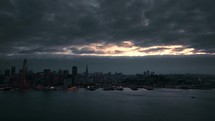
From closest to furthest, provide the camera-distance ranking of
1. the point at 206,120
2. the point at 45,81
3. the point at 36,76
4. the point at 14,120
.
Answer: the point at 14,120, the point at 206,120, the point at 45,81, the point at 36,76

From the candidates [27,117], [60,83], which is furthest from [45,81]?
[27,117]

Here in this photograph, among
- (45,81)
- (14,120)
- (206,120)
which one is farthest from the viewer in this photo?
(45,81)

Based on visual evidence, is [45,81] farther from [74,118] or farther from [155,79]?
[74,118]

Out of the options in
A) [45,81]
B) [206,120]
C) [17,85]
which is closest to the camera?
[206,120]

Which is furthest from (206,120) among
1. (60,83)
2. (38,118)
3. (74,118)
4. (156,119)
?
(60,83)

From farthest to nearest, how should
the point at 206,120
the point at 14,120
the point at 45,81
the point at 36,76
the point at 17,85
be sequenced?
the point at 36,76, the point at 45,81, the point at 17,85, the point at 206,120, the point at 14,120

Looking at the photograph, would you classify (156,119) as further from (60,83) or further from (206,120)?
(60,83)

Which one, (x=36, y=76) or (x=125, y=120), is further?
(x=36, y=76)

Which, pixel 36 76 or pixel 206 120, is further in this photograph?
pixel 36 76

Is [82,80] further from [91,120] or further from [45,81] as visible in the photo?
[91,120]
